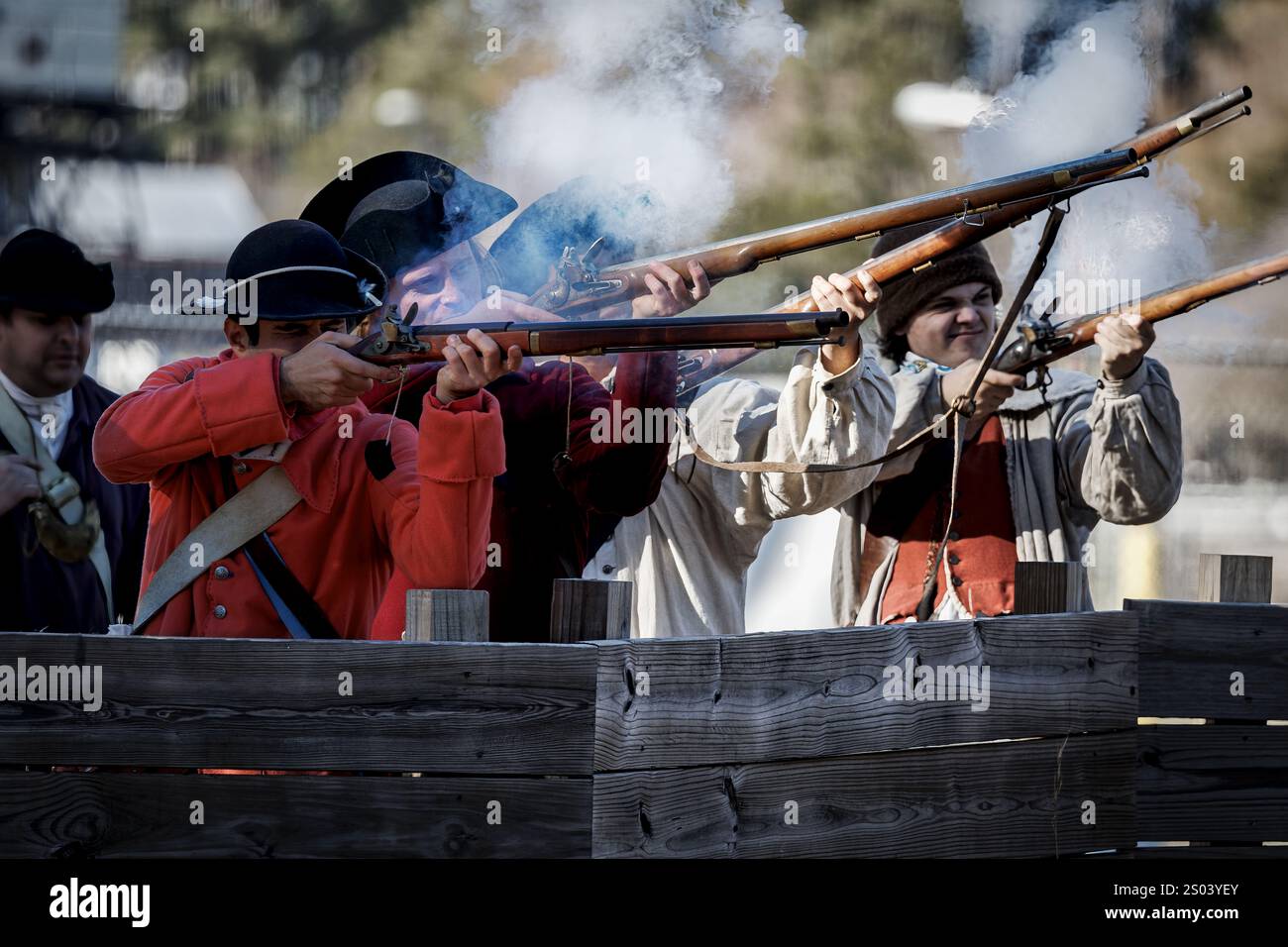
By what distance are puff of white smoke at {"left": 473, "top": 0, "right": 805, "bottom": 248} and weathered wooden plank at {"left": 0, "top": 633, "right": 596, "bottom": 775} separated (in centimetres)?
230

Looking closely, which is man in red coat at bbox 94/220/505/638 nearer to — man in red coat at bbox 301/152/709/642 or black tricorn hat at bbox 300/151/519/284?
man in red coat at bbox 301/152/709/642

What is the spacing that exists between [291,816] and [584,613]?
568mm

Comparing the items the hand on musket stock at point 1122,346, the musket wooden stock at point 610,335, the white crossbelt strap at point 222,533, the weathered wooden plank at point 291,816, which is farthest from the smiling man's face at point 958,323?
the weathered wooden plank at point 291,816

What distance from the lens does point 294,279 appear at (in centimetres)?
284

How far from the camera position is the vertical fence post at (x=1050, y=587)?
3.22 metres

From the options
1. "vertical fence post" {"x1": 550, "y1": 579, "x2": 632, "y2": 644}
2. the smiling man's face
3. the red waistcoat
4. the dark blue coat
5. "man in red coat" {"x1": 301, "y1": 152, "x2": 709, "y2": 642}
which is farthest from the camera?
the smiling man's face

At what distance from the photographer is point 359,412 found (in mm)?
2957

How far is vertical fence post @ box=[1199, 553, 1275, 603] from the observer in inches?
135

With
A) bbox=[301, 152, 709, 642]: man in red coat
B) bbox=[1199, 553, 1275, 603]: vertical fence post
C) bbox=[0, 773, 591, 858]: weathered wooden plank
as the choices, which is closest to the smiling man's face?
bbox=[301, 152, 709, 642]: man in red coat

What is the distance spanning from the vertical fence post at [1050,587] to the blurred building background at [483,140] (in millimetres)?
2013

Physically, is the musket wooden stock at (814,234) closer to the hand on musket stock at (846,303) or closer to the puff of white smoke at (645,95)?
the hand on musket stock at (846,303)
